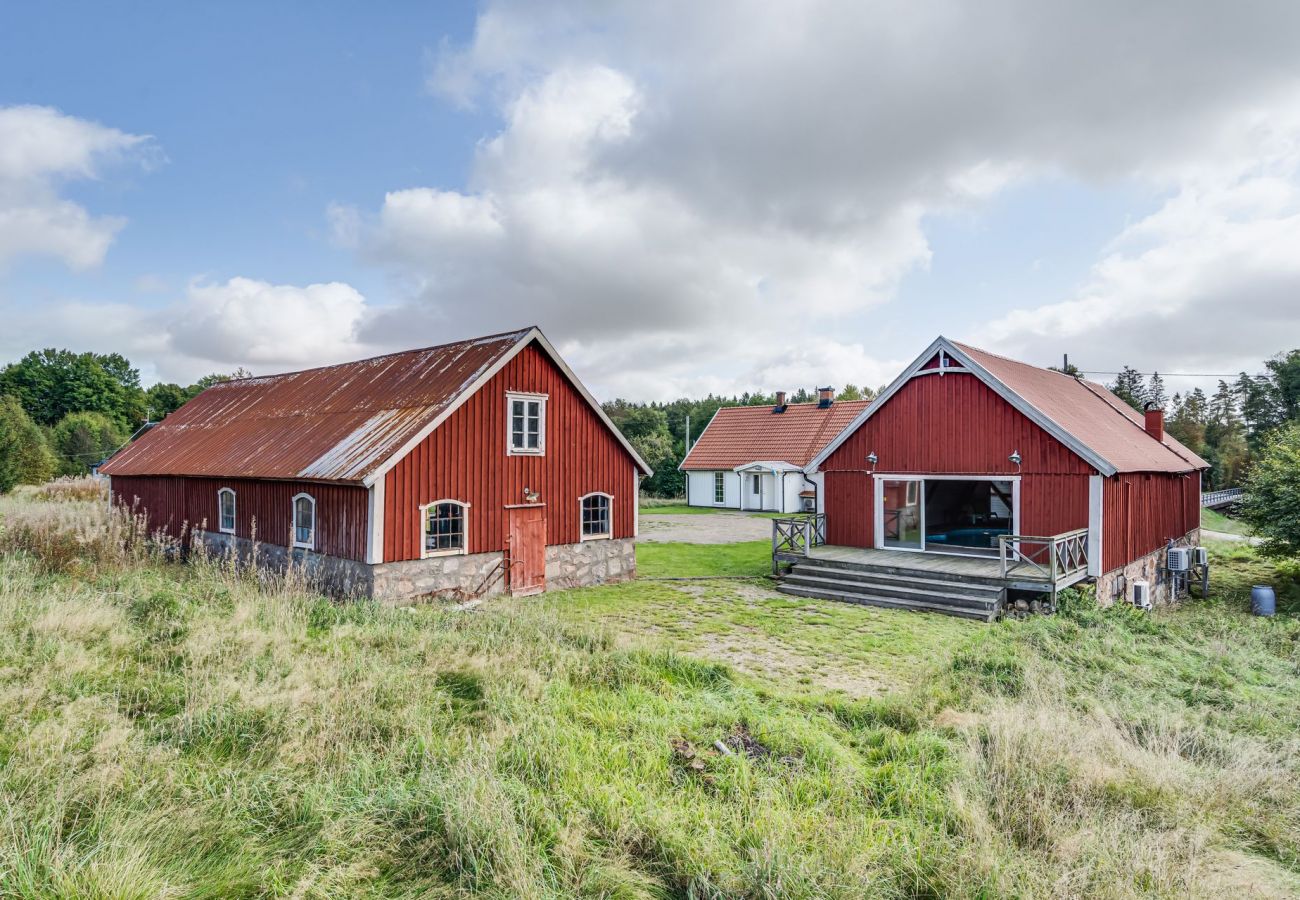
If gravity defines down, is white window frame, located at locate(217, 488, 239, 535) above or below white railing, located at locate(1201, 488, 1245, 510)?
above

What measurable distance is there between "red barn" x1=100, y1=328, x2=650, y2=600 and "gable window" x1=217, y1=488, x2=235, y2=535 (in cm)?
5

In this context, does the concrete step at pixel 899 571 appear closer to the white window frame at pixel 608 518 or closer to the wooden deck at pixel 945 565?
the wooden deck at pixel 945 565

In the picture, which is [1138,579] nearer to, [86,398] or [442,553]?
[442,553]

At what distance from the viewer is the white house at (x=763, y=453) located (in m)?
33.7

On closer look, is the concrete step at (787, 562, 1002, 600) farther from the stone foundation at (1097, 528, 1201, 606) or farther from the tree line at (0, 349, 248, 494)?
the tree line at (0, 349, 248, 494)

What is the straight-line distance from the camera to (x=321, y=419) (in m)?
16.1

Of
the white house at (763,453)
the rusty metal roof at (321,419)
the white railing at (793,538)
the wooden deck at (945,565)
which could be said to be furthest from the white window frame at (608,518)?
the white house at (763,453)

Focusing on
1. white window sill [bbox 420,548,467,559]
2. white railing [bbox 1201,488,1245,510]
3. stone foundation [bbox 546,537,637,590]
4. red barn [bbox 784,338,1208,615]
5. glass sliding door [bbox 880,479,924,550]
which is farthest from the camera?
white railing [bbox 1201,488,1245,510]

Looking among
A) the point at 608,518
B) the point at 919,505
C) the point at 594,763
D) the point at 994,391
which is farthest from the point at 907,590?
the point at 594,763

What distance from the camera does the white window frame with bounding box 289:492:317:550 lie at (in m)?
13.4

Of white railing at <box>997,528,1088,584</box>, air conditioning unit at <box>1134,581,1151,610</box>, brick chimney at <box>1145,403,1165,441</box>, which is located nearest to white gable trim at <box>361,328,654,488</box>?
white railing at <box>997,528,1088,584</box>

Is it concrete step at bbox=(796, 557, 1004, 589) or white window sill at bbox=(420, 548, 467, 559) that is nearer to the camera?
white window sill at bbox=(420, 548, 467, 559)

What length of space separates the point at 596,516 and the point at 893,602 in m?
6.94

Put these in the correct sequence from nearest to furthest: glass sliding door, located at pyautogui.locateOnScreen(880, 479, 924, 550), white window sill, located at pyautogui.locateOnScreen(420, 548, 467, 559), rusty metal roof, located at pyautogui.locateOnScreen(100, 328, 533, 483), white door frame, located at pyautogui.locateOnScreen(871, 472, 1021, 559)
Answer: white window sill, located at pyautogui.locateOnScreen(420, 548, 467, 559) < rusty metal roof, located at pyautogui.locateOnScreen(100, 328, 533, 483) < white door frame, located at pyautogui.locateOnScreen(871, 472, 1021, 559) < glass sliding door, located at pyautogui.locateOnScreen(880, 479, 924, 550)
